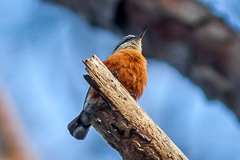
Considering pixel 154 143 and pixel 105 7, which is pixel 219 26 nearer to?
pixel 105 7

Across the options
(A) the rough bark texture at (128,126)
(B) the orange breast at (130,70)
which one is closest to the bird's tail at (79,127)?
(B) the orange breast at (130,70)

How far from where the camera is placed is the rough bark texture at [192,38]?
11.4 ft

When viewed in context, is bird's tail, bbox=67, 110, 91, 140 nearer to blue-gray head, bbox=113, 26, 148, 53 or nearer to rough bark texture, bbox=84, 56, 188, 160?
rough bark texture, bbox=84, 56, 188, 160

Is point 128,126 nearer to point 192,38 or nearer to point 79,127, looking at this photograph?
point 79,127

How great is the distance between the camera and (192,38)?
3584 mm

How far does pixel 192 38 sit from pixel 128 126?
1.61 metres

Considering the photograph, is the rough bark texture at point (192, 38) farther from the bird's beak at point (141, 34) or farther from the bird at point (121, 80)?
the bird at point (121, 80)

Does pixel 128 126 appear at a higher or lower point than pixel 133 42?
lower

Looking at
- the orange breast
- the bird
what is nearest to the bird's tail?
the bird

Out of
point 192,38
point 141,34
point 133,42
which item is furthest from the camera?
point 133,42

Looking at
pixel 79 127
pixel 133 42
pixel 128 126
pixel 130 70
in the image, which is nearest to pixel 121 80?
pixel 130 70

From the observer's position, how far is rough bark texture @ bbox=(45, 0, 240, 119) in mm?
3465

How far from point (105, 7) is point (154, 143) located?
2025 mm

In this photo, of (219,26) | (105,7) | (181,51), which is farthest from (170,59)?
(105,7)
